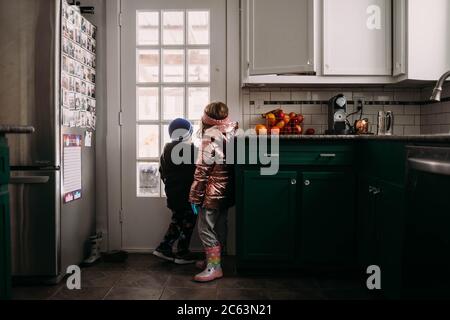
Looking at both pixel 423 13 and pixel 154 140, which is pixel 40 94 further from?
pixel 423 13

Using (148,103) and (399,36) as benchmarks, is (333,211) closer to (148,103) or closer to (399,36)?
(399,36)

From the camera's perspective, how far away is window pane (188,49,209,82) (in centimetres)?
328

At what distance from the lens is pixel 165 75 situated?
3.30 metres

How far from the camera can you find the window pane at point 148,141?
10.9 feet

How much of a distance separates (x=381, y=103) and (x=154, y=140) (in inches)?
74.8

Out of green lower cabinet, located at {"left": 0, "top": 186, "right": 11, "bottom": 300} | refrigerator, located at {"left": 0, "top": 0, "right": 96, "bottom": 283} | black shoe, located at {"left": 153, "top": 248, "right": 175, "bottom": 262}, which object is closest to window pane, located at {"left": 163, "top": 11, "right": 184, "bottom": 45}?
refrigerator, located at {"left": 0, "top": 0, "right": 96, "bottom": 283}

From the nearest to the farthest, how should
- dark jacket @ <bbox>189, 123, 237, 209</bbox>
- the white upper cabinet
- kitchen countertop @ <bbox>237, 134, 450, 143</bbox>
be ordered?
kitchen countertop @ <bbox>237, 134, 450, 143</bbox>
dark jacket @ <bbox>189, 123, 237, 209</bbox>
the white upper cabinet

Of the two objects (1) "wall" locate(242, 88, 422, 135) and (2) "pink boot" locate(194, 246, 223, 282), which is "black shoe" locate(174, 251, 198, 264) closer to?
(2) "pink boot" locate(194, 246, 223, 282)

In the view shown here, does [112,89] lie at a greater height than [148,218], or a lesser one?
greater

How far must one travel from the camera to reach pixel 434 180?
1695 mm

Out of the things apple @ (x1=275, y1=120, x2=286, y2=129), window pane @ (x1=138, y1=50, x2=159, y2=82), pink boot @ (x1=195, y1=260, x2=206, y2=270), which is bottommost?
pink boot @ (x1=195, y1=260, x2=206, y2=270)

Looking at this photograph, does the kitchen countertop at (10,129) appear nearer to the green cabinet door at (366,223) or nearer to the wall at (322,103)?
the green cabinet door at (366,223)

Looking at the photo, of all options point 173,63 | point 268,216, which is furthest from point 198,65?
point 268,216

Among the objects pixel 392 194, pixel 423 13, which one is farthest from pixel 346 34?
pixel 392 194
